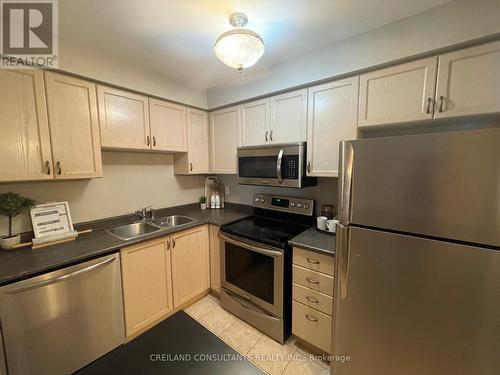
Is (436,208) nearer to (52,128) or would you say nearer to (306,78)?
(306,78)

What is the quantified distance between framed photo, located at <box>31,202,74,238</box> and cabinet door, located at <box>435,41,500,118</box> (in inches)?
112

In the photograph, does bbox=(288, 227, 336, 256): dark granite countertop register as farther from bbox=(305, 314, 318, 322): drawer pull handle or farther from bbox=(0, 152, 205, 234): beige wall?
bbox=(0, 152, 205, 234): beige wall

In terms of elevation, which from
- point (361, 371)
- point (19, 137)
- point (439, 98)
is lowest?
point (361, 371)

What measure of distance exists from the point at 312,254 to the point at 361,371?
0.67 meters

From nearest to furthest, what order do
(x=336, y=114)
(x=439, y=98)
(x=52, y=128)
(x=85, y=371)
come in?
(x=85, y=371) → (x=439, y=98) → (x=52, y=128) → (x=336, y=114)

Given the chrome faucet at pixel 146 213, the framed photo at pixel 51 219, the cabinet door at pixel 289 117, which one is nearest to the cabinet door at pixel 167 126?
the chrome faucet at pixel 146 213

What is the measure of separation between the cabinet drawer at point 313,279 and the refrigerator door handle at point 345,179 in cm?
56

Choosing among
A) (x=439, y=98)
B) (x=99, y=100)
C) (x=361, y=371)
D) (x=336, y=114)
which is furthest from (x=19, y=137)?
(x=439, y=98)

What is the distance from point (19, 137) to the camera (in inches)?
54.2

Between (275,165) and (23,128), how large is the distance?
1882mm

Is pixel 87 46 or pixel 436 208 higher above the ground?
pixel 87 46

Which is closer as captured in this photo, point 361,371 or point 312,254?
point 361,371

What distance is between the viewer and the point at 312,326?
61.1 inches

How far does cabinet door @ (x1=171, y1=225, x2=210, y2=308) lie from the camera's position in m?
1.97
